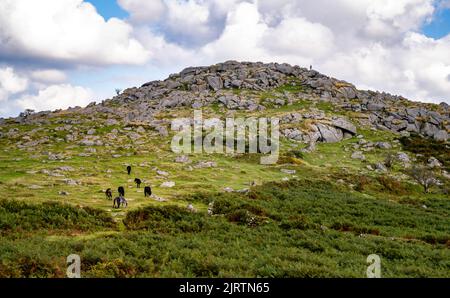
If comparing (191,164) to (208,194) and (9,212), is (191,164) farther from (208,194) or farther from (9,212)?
(9,212)

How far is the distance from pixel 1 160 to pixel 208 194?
32085 millimetres

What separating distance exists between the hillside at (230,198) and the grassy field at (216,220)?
0.39 feet

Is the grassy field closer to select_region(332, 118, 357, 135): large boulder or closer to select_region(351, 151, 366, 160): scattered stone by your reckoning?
select_region(351, 151, 366, 160): scattered stone

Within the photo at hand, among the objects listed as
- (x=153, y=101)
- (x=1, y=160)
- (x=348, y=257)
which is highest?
(x=153, y=101)

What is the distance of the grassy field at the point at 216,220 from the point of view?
17.0 metres

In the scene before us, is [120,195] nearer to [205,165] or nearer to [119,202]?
[119,202]

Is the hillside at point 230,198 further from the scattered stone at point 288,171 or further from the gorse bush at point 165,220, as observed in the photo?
the scattered stone at point 288,171

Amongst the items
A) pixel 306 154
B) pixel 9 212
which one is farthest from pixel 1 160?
pixel 306 154

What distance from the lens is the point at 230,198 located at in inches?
1368

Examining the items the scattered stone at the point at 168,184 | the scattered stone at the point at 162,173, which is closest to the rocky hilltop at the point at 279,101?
the scattered stone at the point at 162,173

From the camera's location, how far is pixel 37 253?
54.6ft

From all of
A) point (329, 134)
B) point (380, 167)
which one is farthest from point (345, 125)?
point (380, 167)

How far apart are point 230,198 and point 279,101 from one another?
75.7 meters

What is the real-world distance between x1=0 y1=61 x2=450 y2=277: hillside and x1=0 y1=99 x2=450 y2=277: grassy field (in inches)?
4.7
